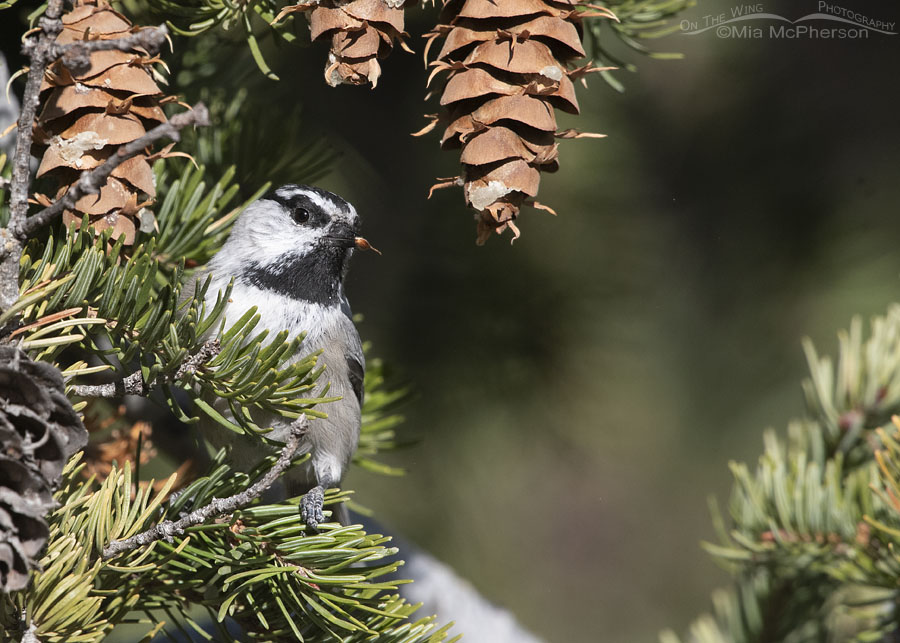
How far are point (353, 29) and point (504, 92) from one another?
0.18 meters

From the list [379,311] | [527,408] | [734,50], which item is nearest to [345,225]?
[379,311]

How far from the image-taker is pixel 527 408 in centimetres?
169

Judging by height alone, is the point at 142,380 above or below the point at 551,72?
below

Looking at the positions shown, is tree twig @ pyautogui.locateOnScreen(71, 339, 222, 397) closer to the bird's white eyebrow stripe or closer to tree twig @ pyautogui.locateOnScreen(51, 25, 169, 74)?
tree twig @ pyautogui.locateOnScreen(51, 25, 169, 74)

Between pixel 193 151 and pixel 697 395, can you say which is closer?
pixel 193 151

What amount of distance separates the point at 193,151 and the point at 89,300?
495 millimetres

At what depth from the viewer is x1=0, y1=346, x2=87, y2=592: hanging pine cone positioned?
68 cm

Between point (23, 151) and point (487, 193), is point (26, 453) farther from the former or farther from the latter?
point (487, 193)

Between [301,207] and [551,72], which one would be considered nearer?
[551,72]

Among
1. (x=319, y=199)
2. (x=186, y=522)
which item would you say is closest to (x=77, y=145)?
(x=186, y=522)

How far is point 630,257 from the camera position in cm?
178

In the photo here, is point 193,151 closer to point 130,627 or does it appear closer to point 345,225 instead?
point 345,225

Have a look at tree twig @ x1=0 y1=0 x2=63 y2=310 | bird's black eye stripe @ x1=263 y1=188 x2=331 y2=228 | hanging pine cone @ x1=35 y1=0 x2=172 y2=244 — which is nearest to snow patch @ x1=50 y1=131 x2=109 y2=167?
hanging pine cone @ x1=35 y1=0 x2=172 y2=244

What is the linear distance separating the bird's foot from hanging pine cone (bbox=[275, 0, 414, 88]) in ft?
1.60
